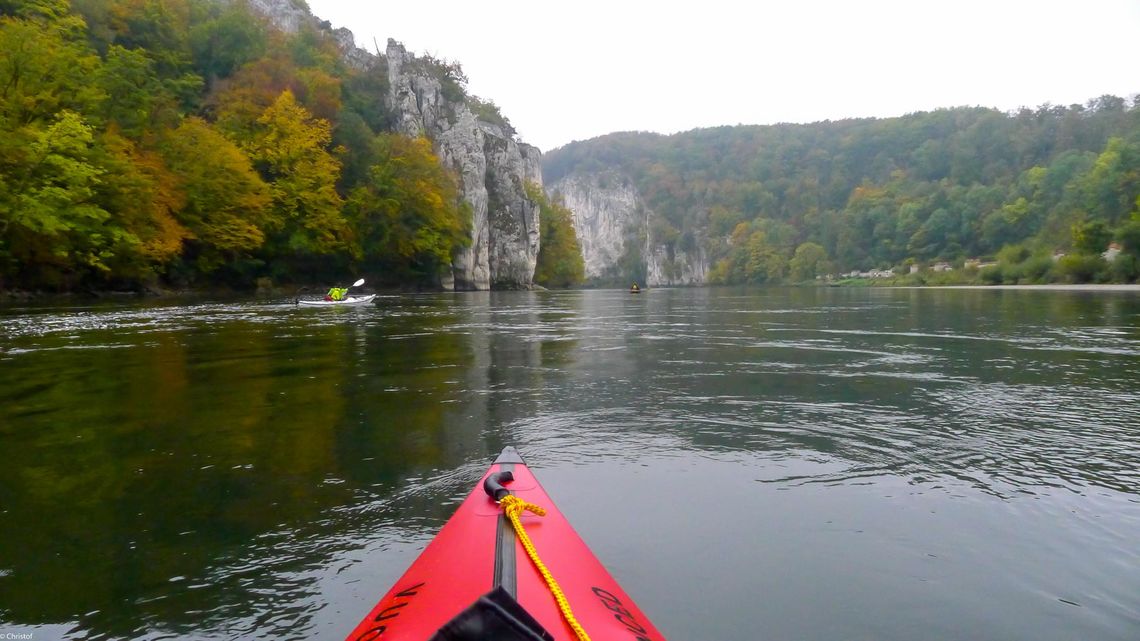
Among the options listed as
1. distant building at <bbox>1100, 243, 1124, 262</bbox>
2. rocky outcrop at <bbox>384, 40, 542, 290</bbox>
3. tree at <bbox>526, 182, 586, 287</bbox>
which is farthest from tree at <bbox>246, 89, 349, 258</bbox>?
distant building at <bbox>1100, 243, 1124, 262</bbox>

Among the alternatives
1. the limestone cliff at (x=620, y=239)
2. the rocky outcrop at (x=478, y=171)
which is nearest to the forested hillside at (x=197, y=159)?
the rocky outcrop at (x=478, y=171)

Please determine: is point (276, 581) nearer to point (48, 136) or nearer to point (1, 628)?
point (1, 628)

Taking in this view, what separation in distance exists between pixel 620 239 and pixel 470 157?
10834cm

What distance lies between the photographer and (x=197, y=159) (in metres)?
36.8

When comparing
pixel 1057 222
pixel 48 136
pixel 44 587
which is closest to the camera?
pixel 44 587

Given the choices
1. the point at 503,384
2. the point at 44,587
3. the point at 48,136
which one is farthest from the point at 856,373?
the point at 48,136

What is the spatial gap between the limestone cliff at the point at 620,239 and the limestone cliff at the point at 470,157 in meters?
87.8

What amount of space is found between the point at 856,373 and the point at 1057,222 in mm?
83060

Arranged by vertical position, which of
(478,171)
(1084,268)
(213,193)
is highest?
(478,171)

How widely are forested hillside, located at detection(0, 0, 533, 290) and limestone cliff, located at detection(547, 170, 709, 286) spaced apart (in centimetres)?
10251

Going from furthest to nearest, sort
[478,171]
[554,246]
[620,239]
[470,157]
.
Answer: [620,239]
[554,246]
[478,171]
[470,157]

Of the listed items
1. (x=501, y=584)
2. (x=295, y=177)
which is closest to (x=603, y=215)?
(x=295, y=177)

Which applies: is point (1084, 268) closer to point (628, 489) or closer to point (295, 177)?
point (295, 177)

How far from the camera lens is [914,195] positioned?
372 feet
